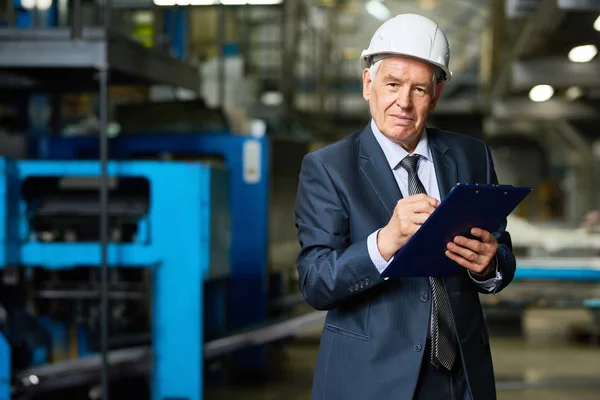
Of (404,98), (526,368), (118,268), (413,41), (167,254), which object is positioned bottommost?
(526,368)

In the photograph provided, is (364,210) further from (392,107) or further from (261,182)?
(261,182)

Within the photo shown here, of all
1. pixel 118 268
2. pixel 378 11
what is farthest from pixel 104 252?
pixel 378 11

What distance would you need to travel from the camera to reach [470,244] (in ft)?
6.70

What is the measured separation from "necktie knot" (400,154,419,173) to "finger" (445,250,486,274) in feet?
0.99

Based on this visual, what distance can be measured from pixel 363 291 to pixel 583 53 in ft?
18.6

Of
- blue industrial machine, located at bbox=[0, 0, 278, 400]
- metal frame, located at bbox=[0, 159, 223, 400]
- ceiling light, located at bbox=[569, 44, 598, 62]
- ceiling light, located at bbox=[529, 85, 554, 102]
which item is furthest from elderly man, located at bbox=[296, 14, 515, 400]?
ceiling light, located at bbox=[529, 85, 554, 102]

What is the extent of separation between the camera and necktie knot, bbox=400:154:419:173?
2289mm

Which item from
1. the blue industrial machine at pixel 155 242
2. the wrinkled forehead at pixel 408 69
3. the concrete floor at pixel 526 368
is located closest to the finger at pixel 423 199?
the wrinkled forehead at pixel 408 69

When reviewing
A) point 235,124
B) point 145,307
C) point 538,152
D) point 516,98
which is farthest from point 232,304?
point 538,152

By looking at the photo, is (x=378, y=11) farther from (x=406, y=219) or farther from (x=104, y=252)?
(x=406, y=219)

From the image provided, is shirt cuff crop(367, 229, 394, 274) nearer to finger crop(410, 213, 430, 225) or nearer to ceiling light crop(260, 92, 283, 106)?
finger crop(410, 213, 430, 225)

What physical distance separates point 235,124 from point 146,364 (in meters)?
3.24

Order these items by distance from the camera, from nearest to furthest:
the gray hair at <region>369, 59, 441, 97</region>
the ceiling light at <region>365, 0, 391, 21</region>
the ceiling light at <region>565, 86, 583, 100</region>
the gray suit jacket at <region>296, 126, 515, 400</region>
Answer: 1. the gray suit jacket at <region>296, 126, 515, 400</region>
2. the gray hair at <region>369, 59, 441, 97</region>
3. the ceiling light at <region>565, 86, 583, 100</region>
4. the ceiling light at <region>365, 0, 391, 21</region>

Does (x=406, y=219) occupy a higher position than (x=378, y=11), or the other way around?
(x=378, y=11)
